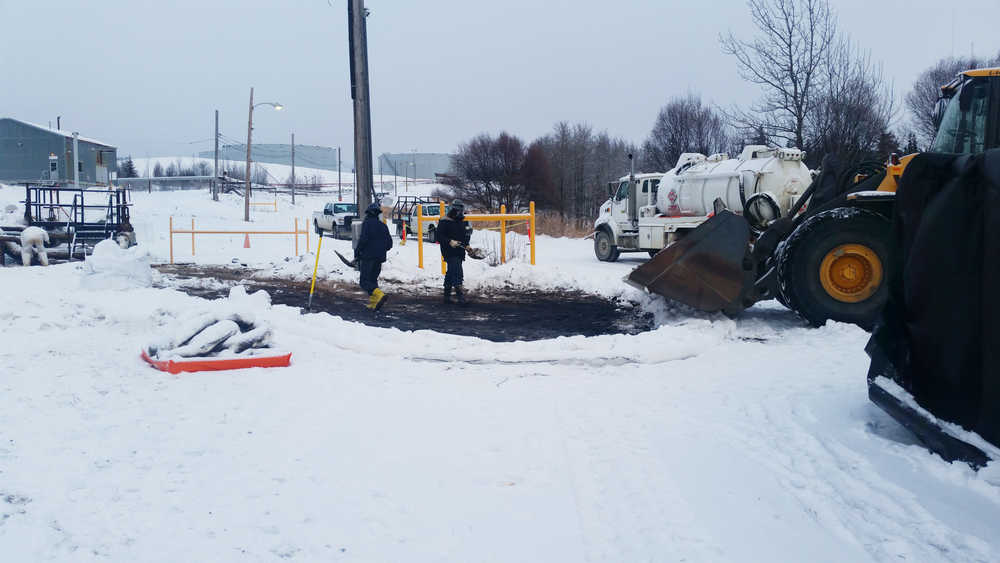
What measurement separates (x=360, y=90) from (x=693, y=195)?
8.58m

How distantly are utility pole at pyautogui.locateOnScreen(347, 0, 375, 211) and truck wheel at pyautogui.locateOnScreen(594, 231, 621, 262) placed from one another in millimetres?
8806

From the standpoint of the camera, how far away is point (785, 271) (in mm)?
8539

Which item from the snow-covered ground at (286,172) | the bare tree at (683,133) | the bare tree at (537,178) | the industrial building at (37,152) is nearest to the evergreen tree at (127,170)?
the snow-covered ground at (286,172)

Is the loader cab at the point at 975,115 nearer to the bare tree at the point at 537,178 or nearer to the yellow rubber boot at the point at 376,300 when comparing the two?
the yellow rubber boot at the point at 376,300

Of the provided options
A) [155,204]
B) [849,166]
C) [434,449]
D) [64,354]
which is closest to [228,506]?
[434,449]

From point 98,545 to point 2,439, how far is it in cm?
180

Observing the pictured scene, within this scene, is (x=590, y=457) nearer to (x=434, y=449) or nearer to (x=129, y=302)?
(x=434, y=449)

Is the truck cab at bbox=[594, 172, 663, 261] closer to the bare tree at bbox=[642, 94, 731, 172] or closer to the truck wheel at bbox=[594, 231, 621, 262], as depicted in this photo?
the truck wheel at bbox=[594, 231, 621, 262]

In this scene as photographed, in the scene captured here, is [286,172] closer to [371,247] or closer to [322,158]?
[322,158]

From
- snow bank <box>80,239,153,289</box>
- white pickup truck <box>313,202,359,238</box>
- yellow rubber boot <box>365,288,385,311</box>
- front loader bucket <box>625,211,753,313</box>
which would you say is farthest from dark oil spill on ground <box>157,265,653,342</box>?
white pickup truck <box>313,202,359,238</box>

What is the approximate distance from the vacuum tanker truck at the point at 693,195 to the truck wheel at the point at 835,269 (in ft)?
12.2

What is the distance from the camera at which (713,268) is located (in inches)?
340

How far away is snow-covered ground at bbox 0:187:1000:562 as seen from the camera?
3270 millimetres

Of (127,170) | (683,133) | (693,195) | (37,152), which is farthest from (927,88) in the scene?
(127,170)
